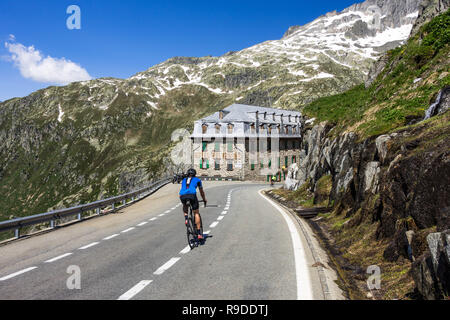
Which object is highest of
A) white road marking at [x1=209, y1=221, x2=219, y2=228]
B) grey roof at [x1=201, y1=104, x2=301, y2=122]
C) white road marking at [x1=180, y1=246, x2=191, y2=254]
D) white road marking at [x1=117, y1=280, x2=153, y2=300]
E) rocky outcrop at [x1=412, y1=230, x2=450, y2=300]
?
grey roof at [x1=201, y1=104, x2=301, y2=122]

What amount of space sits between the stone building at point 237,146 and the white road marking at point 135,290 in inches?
1955

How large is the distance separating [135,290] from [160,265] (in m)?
1.56

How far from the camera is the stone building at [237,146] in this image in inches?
2216

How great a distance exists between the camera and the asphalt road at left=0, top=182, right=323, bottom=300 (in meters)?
5.08

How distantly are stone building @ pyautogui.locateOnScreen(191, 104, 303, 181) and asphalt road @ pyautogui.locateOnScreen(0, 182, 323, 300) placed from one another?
147 ft

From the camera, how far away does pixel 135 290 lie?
16.9 feet

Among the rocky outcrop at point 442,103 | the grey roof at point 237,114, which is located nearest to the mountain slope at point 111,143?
the grey roof at point 237,114

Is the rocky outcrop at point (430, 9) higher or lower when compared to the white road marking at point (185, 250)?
higher

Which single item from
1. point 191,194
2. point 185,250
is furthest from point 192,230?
point 191,194

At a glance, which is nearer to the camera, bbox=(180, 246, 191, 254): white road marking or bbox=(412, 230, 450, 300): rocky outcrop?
bbox=(412, 230, 450, 300): rocky outcrop

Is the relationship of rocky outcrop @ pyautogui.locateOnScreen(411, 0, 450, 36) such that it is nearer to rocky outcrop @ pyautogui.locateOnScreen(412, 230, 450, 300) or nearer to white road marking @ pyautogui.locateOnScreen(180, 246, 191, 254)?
white road marking @ pyautogui.locateOnScreen(180, 246, 191, 254)

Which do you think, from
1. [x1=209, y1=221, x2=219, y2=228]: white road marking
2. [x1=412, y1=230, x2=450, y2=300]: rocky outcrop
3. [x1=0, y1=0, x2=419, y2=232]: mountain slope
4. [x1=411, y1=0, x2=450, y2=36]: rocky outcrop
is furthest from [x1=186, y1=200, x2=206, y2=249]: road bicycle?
[x1=0, y1=0, x2=419, y2=232]: mountain slope

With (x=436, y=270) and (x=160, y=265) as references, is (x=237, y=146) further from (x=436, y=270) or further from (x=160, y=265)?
(x=436, y=270)

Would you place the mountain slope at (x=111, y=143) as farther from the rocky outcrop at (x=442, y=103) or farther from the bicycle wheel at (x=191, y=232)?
the rocky outcrop at (x=442, y=103)
